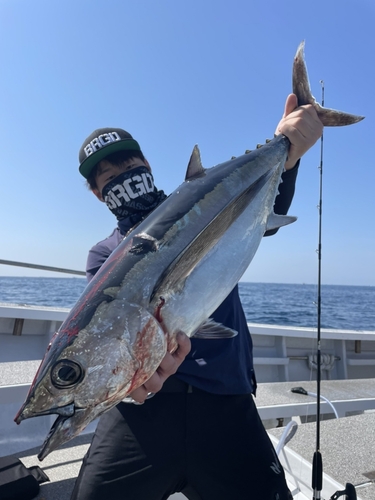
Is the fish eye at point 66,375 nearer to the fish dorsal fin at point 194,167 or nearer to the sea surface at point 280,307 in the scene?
the fish dorsal fin at point 194,167

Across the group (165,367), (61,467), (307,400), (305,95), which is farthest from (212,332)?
(307,400)

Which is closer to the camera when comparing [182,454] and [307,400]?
[182,454]

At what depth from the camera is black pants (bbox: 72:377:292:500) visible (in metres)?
1.61

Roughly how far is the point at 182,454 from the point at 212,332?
645 mm

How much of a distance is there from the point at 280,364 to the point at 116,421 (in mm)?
4782

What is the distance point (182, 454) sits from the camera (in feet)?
5.39

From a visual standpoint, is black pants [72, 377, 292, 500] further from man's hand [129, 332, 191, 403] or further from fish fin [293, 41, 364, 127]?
fish fin [293, 41, 364, 127]

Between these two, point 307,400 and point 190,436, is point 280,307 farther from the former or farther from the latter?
point 190,436

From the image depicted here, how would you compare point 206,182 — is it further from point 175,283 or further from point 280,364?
point 280,364

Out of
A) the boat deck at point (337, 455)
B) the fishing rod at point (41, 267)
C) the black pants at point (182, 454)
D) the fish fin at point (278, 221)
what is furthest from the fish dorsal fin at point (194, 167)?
the fishing rod at point (41, 267)

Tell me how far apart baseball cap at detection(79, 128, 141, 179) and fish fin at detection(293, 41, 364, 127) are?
1.00m

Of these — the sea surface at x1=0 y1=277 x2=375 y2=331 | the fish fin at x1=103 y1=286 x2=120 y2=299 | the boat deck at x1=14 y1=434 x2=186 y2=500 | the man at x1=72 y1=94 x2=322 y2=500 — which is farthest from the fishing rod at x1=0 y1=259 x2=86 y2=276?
the fish fin at x1=103 y1=286 x2=120 y2=299

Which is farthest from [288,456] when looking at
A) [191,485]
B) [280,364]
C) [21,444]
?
[280,364]

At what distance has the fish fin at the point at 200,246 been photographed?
4.57ft
